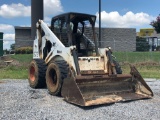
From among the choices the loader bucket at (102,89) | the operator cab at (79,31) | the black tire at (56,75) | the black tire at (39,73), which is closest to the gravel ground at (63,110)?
the loader bucket at (102,89)

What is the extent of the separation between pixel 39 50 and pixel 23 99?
3.17 m

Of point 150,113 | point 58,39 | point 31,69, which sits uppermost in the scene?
point 58,39

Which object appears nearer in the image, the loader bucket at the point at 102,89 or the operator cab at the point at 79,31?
the loader bucket at the point at 102,89

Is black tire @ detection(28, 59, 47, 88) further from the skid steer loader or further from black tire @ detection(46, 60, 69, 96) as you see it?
black tire @ detection(46, 60, 69, 96)

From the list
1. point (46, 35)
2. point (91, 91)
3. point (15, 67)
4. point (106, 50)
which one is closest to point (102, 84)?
point (91, 91)

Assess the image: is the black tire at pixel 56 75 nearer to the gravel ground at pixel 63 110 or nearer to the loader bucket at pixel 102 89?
the gravel ground at pixel 63 110

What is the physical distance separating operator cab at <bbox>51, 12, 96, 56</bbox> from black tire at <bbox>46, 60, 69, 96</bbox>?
1003mm

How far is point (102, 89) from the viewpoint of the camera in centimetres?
876

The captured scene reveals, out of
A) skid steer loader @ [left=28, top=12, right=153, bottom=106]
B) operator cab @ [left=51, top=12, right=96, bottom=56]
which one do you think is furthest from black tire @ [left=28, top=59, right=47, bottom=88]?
operator cab @ [left=51, top=12, right=96, bottom=56]

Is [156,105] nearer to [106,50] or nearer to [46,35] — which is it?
[106,50]

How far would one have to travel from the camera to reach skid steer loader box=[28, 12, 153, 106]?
8414 millimetres

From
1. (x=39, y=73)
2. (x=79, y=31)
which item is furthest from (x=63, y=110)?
(x=79, y=31)

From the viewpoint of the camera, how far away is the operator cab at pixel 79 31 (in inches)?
400

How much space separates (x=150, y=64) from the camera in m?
20.6
